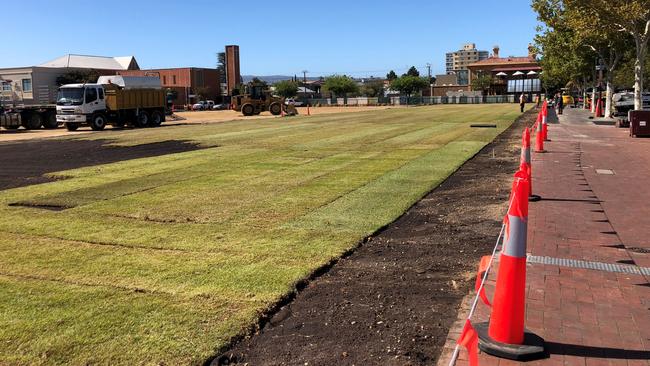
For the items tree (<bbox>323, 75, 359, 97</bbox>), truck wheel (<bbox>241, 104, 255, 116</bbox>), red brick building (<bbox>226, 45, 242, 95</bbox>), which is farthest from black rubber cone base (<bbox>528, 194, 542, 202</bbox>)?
tree (<bbox>323, 75, 359, 97</bbox>)

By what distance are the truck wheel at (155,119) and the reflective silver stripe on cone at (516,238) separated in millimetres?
37226

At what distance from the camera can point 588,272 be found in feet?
18.2

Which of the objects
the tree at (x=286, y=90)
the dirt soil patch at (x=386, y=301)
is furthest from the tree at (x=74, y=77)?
the dirt soil patch at (x=386, y=301)

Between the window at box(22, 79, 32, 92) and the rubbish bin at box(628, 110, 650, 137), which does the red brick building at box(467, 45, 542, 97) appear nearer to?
the window at box(22, 79, 32, 92)

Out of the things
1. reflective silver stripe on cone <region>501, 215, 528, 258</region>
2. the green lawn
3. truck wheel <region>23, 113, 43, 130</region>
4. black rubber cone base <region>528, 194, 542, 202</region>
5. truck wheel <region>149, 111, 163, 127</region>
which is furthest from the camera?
truck wheel <region>149, 111, 163, 127</region>

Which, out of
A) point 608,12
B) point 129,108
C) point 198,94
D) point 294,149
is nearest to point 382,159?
point 294,149

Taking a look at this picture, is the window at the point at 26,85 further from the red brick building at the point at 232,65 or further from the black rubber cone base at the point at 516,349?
the black rubber cone base at the point at 516,349

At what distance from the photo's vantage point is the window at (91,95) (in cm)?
3369

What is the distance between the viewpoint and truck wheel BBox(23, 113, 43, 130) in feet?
120

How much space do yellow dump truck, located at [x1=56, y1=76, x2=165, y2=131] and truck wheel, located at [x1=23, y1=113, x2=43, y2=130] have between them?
3964 mm

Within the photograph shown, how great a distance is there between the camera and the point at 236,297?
198 inches

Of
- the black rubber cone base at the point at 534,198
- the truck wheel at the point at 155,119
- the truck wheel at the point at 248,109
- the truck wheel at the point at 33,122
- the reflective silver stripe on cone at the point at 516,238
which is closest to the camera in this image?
the reflective silver stripe on cone at the point at 516,238

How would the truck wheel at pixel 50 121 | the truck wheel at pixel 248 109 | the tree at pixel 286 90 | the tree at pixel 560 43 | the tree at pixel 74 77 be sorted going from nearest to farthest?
1. the tree at pixel 560 43
2. the truck wheel at pixel 50 121
3. the truck wheel at pixel 248 109
4. the tree at pixel 74 77
5. the tree at pixel 286 90

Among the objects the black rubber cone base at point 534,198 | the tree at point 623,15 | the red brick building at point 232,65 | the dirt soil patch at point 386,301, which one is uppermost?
the red brick building at point 232,65
